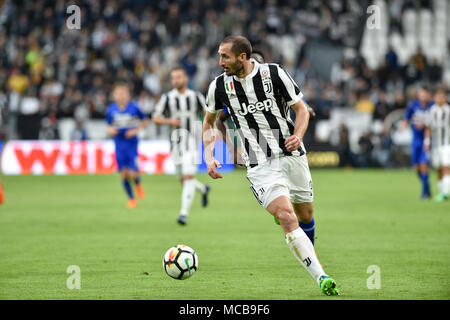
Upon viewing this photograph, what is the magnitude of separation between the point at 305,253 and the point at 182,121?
266 inches

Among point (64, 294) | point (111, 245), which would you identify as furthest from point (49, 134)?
point (64, 294)

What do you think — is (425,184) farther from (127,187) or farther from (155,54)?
(155,54)

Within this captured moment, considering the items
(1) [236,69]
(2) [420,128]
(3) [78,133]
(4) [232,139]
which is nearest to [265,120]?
(1) [236,69]

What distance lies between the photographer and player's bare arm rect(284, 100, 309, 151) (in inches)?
269

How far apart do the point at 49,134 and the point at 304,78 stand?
980 cm

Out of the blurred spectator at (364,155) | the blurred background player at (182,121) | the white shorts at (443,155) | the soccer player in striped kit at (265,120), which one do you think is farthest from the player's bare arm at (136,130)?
Result: the blurred spectator at (364,155)

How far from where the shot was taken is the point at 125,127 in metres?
16.1

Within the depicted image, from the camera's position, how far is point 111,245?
33.8ft

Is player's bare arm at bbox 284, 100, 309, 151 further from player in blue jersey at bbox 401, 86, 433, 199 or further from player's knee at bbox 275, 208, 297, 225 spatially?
player in blue jersey at bbox 401, 86, 433, 199

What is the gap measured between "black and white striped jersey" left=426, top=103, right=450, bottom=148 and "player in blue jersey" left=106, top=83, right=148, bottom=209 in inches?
245

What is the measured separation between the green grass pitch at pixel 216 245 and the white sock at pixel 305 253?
0.22 meters

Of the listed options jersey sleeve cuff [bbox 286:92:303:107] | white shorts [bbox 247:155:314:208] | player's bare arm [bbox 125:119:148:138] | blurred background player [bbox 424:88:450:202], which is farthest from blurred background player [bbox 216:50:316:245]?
blurred background player [bbox 424:88:450:202]

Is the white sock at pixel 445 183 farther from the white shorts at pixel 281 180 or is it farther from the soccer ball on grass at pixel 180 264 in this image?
the soccer ball on grass at pixel 180 264
